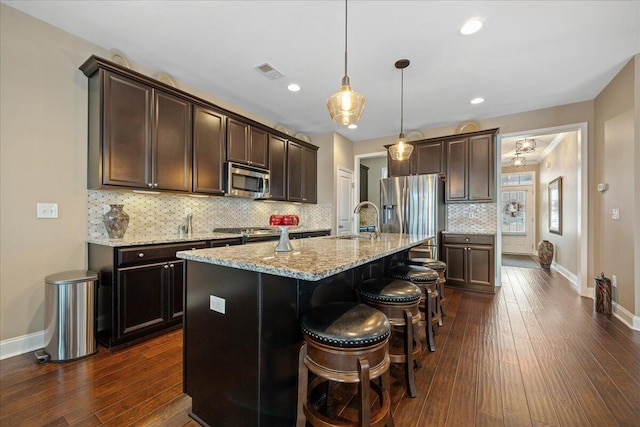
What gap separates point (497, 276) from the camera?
4387mm

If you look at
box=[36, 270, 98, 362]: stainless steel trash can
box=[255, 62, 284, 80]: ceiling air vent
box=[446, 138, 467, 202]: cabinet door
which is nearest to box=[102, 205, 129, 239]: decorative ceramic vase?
box=[36, 270, 98, 362]: stainless steel trash can

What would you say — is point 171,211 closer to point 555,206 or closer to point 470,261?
point 470,261

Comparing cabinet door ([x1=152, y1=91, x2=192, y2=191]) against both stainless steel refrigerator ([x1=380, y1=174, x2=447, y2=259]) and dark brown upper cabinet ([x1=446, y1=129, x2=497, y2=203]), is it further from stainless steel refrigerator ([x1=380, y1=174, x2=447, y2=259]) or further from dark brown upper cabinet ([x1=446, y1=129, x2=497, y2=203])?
dark brown upper cabinet ([x1=446, y1=129, x2=497, y2=203])

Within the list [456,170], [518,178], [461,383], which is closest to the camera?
[461,383]

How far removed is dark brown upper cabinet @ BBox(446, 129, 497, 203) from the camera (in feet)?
13.8

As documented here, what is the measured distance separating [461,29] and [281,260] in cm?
259

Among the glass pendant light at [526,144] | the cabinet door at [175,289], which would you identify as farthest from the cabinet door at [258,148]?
the glass pendant light at [526,144]

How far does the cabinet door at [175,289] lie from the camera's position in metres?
2.58

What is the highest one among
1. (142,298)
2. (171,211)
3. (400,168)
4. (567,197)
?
(400,168)

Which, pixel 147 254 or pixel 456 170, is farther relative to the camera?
pixel 456 170

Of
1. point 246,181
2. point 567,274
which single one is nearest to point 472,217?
point 567,274

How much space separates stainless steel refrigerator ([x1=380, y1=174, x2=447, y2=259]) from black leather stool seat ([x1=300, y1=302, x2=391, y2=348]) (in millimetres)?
2965

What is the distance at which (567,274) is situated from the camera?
16.2 feet

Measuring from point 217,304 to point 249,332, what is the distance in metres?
0.26
